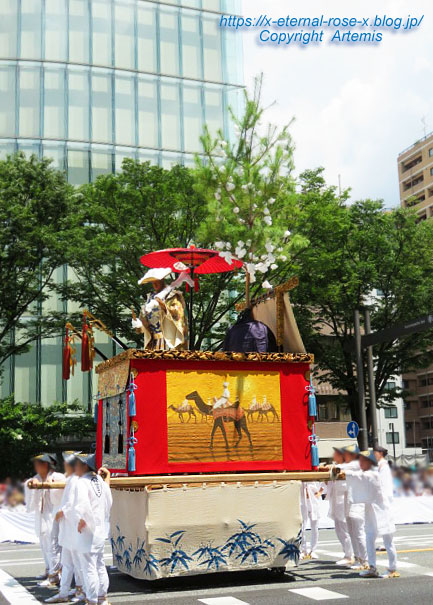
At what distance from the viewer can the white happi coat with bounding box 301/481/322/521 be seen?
45.9 feet

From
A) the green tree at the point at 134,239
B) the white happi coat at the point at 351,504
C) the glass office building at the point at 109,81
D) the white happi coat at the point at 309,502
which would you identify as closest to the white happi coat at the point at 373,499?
the white happi coat at the point at 351,504

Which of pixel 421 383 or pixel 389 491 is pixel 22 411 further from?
pixel 421 383

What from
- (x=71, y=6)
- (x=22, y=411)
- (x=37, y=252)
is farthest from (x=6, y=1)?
(x=22, y=411)

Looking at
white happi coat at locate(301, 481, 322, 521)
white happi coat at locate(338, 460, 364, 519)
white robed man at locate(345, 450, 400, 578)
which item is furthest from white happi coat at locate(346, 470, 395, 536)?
white happi coat at locate(301, 481, 322, 521)

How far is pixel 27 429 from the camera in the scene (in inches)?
1182

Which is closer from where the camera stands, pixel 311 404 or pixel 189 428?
pixel 189 428

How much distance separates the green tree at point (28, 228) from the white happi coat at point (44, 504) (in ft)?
48.4

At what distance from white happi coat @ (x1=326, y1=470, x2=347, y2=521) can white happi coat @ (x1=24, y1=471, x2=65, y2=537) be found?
15.3 feet

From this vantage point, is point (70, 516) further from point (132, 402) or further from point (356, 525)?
point (356, 525)

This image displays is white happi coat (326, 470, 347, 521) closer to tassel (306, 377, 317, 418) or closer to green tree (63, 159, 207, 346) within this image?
tassel (306, 377, 317, 418)

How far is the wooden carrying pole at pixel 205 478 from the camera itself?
984 cm

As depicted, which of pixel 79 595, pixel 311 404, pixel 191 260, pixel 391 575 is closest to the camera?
pixel 79 595

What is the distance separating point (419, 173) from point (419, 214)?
4.77 metres

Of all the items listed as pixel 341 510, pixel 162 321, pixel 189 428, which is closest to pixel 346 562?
pixel 341 510
